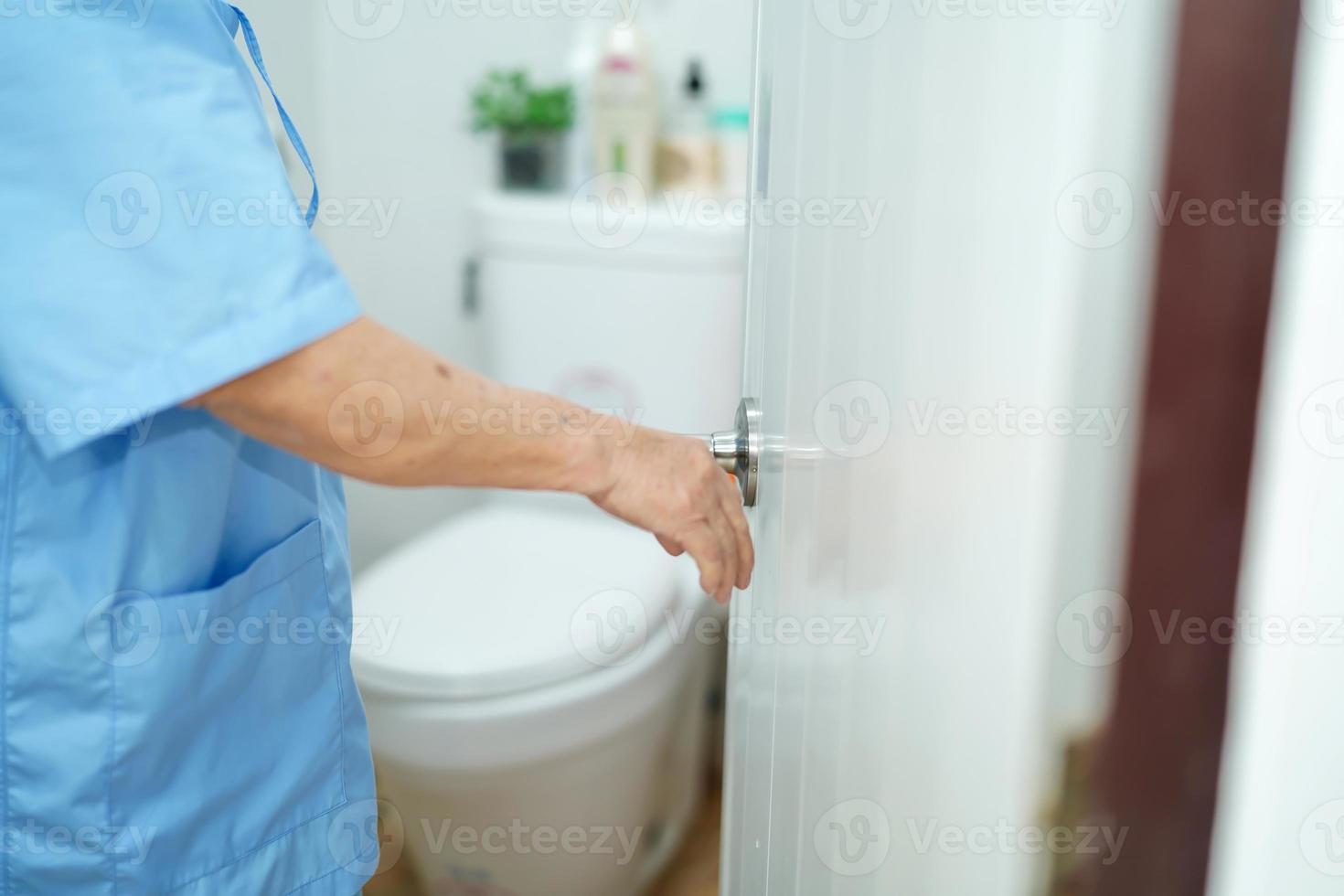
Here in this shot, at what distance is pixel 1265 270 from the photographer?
0.53ft

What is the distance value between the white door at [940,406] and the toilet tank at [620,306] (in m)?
0.78

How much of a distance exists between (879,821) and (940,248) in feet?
0.68

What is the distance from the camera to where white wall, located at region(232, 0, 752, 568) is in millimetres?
1575

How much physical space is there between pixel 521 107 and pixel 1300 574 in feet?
4.86

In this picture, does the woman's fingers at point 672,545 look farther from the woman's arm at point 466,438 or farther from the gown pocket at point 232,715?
the gown pocket at point 232,715

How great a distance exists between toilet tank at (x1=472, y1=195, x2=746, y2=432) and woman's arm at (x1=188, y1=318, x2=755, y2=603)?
788 mm

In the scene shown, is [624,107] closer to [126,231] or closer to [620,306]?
[620,306]

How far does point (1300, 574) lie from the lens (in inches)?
6.8

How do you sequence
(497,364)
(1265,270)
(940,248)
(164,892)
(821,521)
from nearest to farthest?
1. (1265,270)
2. (940,248)
3. (821,521)
4. (164,892)
5. (497,364)

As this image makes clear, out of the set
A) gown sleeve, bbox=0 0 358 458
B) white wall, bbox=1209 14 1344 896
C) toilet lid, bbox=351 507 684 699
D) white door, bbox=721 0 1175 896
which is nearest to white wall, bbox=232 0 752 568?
toilet lid, bbox=351 507 684 699

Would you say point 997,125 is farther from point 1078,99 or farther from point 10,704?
point 10,704

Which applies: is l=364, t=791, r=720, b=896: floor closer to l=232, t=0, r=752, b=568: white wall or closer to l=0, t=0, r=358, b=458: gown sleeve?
l=232, t=0, r=752, b=568: white wall

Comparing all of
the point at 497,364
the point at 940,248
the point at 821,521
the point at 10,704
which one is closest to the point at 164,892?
the point at 10,704

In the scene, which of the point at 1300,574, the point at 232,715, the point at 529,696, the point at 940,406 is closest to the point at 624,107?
the point at 529,696
